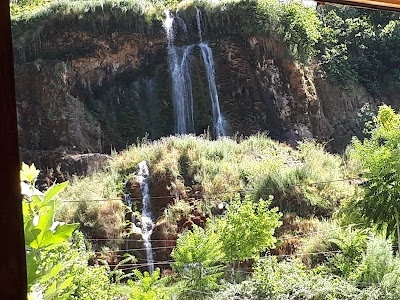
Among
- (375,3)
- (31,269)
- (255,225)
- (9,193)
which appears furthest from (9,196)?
(255,225)

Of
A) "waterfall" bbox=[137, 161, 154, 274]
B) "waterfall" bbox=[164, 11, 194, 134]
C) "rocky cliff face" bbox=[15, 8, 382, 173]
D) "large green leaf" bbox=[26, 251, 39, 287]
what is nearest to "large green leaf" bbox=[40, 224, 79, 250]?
"large green leaf" bbox=[26, 251, 39, 287]

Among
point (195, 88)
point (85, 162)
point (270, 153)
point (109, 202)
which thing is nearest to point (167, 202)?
point (109, 202)

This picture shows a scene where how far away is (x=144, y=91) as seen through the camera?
356 centimetres

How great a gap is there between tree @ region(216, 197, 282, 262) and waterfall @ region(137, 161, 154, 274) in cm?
37

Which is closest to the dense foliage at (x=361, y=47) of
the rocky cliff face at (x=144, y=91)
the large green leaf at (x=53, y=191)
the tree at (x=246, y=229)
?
the rocky cliff face at (x=144, y=91)

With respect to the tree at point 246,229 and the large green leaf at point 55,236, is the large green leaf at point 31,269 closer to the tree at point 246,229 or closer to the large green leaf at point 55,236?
the large green leaf at point 55,236

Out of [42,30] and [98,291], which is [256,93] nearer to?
[42,30]

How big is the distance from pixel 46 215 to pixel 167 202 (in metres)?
2.24

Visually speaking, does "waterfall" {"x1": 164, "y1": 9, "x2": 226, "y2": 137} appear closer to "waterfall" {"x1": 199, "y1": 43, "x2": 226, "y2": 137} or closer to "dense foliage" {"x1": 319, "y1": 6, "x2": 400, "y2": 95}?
"waterfall" {"x1": 199, "y1": 43, "x2": 226, "y2": 137}

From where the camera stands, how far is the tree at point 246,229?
252cm

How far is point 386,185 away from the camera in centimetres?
264

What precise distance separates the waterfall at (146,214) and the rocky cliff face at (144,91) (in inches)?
10.1

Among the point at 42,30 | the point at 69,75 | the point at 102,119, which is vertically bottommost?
the point at 102,119

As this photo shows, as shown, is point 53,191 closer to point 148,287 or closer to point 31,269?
point 31,269
